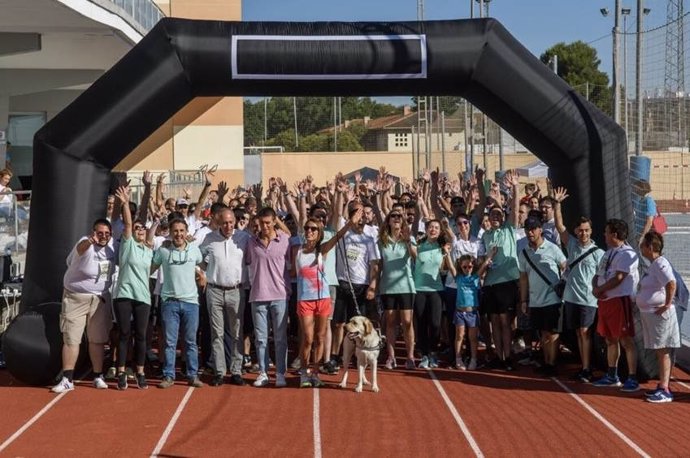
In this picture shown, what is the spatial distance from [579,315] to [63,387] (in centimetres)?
544

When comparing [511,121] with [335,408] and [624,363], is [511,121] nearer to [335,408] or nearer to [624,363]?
[624,363]

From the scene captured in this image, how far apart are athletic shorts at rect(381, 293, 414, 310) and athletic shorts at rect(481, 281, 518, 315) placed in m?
0.87

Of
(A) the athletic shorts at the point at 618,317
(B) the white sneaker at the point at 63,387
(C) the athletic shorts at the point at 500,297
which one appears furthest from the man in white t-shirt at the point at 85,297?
(A) the athletic shorts at the point at 618,317

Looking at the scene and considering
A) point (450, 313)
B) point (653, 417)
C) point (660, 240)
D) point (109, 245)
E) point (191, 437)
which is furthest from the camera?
point (450, 313)

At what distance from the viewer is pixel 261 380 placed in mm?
10914

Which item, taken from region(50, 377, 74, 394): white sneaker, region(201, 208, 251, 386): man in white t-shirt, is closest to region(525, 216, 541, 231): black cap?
region(201, 208, 251, 386): man in white t-shirt

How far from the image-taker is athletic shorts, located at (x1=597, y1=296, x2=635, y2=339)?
34.5 ft

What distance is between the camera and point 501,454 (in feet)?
26.8

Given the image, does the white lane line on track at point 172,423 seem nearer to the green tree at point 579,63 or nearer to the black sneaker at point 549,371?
the black sneaker at point 549,371

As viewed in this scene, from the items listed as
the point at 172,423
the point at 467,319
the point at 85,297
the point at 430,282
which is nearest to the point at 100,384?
the point at 85,297

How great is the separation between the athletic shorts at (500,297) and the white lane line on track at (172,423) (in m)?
3.46

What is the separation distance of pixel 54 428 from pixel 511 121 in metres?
5.62

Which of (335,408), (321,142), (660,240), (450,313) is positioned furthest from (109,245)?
(321,142)

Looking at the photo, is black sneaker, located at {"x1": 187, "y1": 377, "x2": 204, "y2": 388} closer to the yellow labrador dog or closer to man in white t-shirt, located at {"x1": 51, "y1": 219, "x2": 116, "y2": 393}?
man in white t-shirt, located at {"x1": 51, "y1": 219, "x2": 116, "y2": 393}
